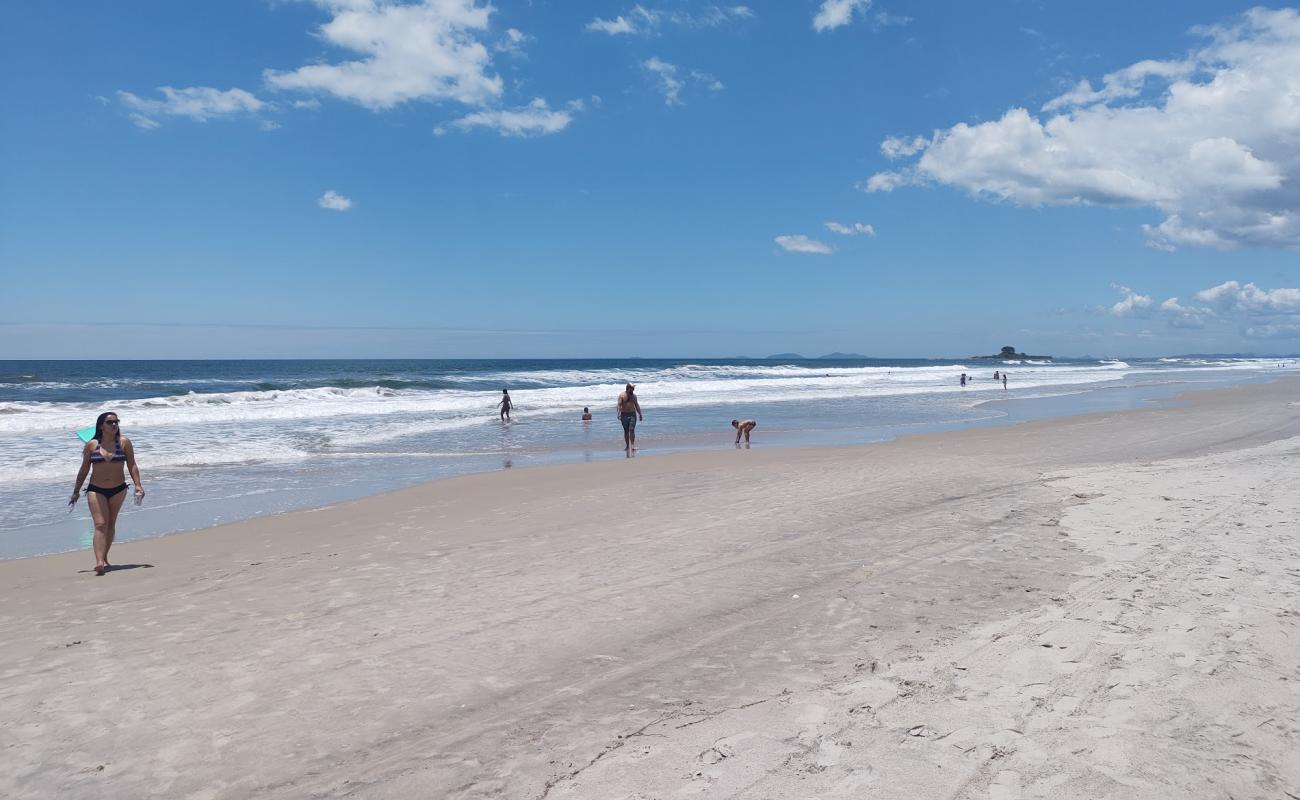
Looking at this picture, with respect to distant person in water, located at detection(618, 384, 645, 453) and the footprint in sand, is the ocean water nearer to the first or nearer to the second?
distant person in water, located at detection(618, 384, 645, 453)

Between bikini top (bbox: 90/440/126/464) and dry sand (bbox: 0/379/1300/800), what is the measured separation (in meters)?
1.12

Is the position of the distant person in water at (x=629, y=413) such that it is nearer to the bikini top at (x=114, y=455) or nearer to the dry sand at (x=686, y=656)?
the dry sand at (x=686, y=656)

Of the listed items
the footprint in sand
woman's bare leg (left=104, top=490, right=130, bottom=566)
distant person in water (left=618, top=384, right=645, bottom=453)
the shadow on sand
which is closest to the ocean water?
distant person in water (left=618, top=384, right=645, bottom=453)

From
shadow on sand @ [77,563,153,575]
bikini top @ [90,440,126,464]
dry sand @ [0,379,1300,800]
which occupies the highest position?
bikini top @ [90,440,126,464]

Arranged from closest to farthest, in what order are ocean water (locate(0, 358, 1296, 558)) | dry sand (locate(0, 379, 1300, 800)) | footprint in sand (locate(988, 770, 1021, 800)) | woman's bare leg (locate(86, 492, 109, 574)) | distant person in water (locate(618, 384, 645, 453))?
1. footprint in sand (locate(988, 770, 1021, 800))
2. dry sand (locate(0, 379, 1300, 800))
3. woman's bare leg (locate(86, 492, 109, 574))
4. ocean water (locate(0, 358, 1296, 558))
5. distant person in water (locate(618, 384, 645, 453))

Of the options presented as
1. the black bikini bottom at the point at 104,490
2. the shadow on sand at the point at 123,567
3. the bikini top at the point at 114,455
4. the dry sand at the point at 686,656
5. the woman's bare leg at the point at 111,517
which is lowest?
the shadow on sand at the point at 123,567

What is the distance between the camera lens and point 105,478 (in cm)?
749

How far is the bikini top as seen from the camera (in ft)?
24.5

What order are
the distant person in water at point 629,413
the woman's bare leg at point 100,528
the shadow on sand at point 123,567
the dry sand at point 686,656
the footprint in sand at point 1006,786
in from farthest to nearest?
the distant person in water at point 629,413
the shadow on sand at point 123,567
the woman's bare leg at point 100,528
the dry sand at point 686,656
the footprint in sand at point 1006,786

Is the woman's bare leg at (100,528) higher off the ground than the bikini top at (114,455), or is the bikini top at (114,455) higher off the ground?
the bikini top at (114,455)

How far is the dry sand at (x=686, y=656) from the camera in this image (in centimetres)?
344

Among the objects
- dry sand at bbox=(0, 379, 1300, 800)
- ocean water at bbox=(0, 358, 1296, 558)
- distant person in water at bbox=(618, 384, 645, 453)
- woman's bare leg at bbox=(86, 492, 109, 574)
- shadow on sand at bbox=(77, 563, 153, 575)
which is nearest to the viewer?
dry sand at bbox=(0, 379, 1300, 800)

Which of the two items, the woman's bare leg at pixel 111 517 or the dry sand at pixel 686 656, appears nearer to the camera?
the dry sand at pixel 686 656

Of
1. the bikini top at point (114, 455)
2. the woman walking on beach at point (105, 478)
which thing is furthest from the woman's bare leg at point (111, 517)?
the bikini top at point (114, 455)
